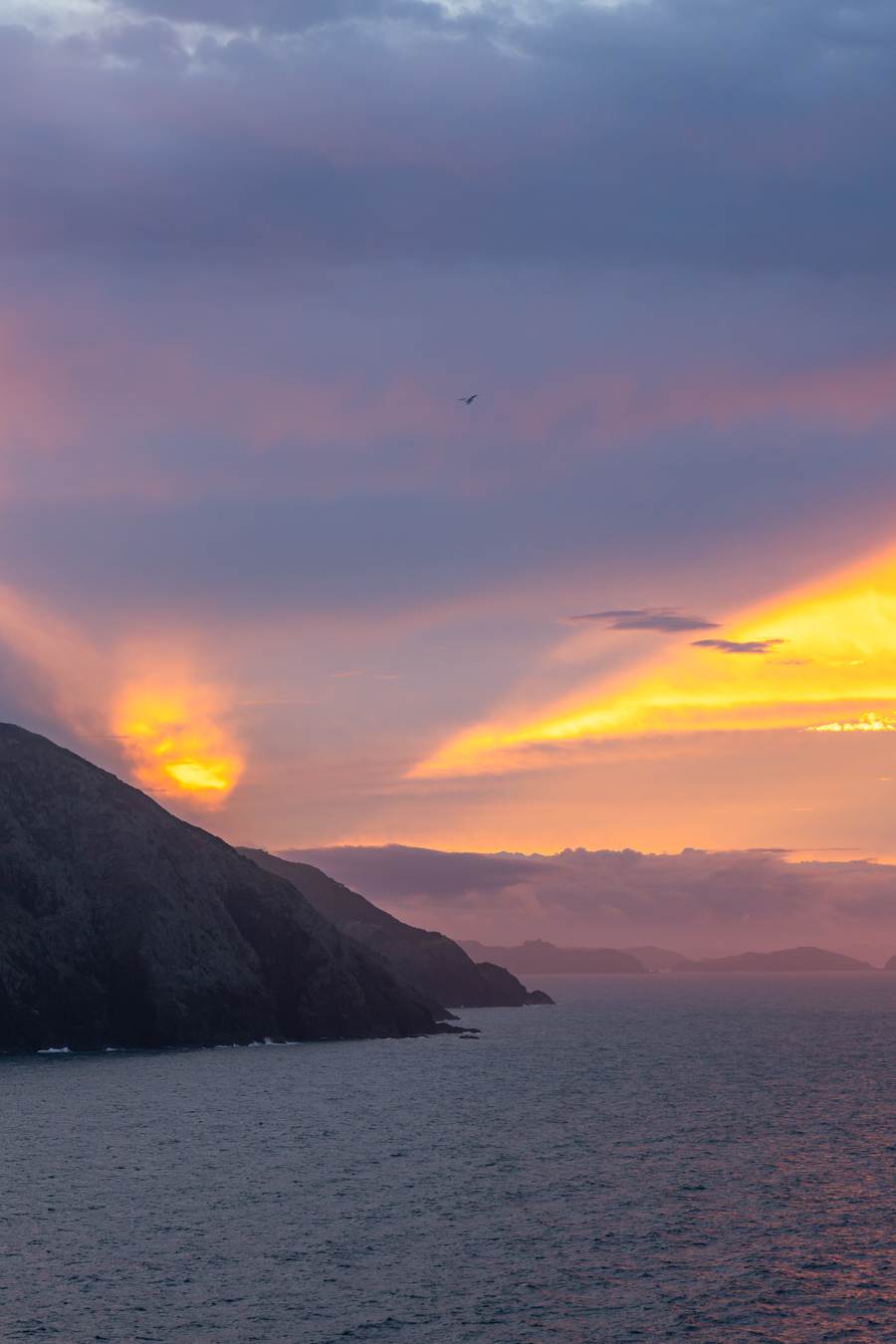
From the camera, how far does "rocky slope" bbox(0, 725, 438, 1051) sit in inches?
5871

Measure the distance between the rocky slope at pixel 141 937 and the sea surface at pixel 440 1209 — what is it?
24826 millimetres

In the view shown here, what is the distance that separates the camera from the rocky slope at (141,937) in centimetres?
14912

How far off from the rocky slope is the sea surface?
24826 millimetres

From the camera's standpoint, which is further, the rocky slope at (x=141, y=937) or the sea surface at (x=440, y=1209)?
the rocky slope at (x=141, y=937)

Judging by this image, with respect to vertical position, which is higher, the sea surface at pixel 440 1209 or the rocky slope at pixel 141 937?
the rocky slope at pixel 141 937

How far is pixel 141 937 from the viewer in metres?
156

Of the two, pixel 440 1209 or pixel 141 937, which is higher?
pixel 141 937

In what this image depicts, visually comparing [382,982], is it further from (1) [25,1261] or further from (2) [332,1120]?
(1) [25,1261]

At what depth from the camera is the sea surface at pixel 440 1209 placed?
1809 inches

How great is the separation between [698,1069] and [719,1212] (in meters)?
77.5

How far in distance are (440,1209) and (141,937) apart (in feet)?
325

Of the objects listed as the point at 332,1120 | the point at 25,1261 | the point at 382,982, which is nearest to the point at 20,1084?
the point at 332,1120

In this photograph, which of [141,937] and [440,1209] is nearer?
[440,1209]

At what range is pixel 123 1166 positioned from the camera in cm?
7550
